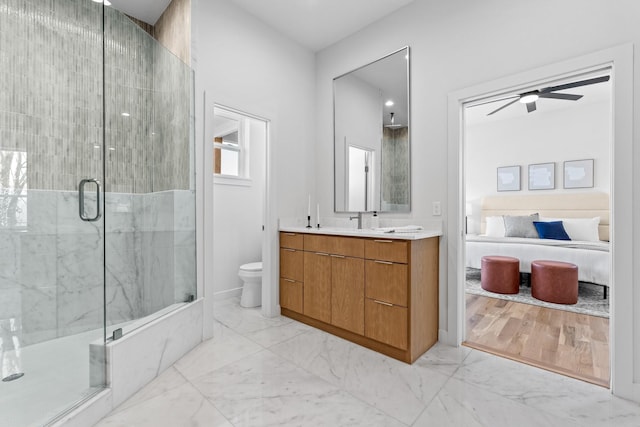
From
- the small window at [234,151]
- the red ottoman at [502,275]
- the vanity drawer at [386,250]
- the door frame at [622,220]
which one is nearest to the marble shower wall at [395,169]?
the vanity drawer at [386,250]

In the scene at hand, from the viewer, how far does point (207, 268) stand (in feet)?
7.97

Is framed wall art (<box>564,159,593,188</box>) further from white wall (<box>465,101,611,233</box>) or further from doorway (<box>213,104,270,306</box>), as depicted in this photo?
doorway (<box>213,104,270,306</box>)

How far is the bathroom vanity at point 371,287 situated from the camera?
2029 mm

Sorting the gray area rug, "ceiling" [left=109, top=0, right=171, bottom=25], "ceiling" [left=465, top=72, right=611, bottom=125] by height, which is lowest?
the gray area rug

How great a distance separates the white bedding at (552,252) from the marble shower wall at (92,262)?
13.0 feet

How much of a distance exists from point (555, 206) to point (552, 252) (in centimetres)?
153

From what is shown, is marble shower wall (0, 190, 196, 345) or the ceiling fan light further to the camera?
the ceiling fan light

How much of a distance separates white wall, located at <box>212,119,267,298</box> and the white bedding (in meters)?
3.22

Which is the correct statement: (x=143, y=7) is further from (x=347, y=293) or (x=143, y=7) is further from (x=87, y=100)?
(x=347, y=293)

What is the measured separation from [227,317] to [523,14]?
11.3 feet

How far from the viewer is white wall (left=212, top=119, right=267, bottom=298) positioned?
340cm

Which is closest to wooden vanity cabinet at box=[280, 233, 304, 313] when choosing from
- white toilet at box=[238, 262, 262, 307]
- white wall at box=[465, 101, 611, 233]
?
white toilet at box=[238, 262, 262, 307]

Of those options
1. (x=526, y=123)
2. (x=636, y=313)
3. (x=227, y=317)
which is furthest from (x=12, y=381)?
(x=526, y=123)

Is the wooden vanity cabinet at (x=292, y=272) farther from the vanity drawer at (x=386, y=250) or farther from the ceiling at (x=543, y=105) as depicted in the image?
the ceiling at (x=543, y=105)
